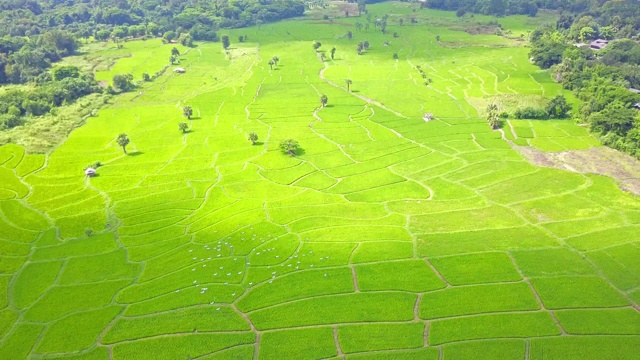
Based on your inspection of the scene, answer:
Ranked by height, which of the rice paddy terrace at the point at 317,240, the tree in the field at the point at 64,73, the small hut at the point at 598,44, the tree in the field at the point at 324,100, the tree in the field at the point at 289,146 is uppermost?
the small hut at the point at 598,44

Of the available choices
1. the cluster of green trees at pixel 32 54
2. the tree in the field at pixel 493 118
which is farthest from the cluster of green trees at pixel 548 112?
the cluster of green trees at pixel 32 54

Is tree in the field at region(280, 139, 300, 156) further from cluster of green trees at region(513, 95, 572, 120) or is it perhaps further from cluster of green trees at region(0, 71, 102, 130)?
cluster of green trees at region(0, 71, 102, 130)

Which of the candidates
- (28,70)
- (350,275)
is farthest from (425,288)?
(28,70)

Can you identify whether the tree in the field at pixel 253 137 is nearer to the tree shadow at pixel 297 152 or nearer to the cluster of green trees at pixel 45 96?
the tree shadow at pixel 297 152

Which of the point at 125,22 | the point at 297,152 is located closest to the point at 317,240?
the point at 297,152

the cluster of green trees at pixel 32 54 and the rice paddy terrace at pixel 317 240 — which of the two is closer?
the rice paddy terrace at pixel 317 240

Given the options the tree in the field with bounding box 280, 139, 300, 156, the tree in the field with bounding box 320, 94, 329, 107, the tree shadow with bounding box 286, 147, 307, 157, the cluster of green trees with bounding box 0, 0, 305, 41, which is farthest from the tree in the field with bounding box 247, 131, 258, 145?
the cluster of green trees with bounding box 0, 0, 305, 41
